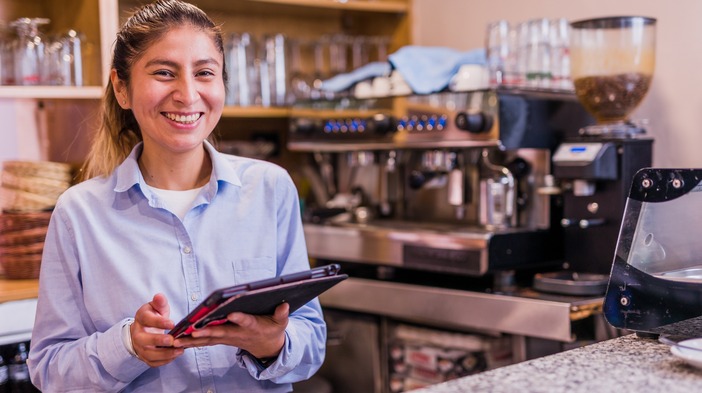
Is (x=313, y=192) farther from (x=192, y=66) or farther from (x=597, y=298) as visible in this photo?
(x=192, y=66)

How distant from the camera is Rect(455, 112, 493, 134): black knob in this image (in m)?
2.53

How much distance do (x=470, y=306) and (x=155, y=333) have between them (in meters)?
1.23

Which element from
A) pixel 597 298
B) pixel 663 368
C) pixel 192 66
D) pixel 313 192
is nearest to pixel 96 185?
pixel 192 66

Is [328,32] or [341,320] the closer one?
[341,320]

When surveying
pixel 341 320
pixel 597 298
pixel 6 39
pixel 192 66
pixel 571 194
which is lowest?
pixel 341 320

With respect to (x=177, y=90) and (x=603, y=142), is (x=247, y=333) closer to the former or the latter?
(x=177, y=90)

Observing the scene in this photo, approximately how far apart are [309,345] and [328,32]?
2369 millimetres

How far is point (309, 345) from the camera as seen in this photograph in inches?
64.6

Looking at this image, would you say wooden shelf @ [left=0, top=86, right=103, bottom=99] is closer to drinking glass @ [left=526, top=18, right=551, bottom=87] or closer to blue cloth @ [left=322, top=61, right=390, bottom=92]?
blue cloth @ [left=322, top=61, right=390, bottom=92]

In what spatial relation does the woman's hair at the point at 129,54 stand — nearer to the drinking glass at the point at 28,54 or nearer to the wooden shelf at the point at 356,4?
the drinking glass at the point at 28,54

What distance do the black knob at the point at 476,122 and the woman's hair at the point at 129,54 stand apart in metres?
0.97

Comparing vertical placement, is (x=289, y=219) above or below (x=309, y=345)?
above

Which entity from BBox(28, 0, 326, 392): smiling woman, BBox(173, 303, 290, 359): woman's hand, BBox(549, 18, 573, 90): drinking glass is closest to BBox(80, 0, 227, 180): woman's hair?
BBox(28, 0, 326, 392): smiling woman

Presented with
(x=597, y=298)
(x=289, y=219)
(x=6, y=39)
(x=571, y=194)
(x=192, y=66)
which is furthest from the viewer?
(x=6, y=39)
